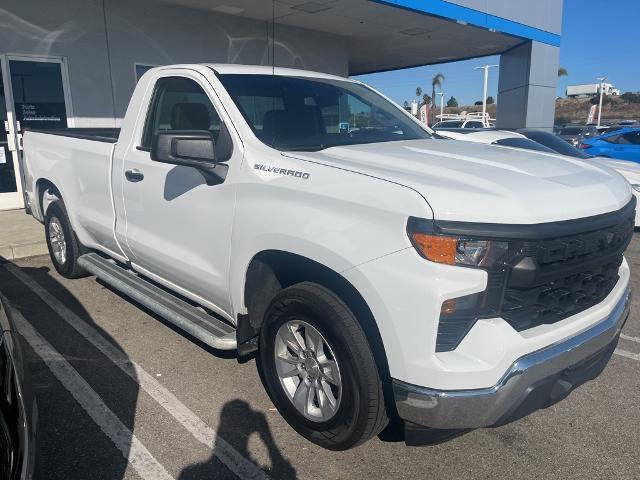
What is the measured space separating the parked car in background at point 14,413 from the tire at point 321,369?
1.21 m

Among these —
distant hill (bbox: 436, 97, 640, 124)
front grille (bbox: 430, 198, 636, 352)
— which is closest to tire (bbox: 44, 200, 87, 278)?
front grille (bbox: 430, 198, 636, 352)

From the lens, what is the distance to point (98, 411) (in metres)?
3.21

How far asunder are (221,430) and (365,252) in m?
1.42

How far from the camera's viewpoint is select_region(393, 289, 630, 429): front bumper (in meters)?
2.22

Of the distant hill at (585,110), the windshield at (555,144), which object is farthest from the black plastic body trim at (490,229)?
the distant hill at (585,110)

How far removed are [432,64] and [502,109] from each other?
14.6ft

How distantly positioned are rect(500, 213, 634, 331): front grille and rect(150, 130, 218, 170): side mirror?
5.66ft

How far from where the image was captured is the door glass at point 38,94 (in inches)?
374

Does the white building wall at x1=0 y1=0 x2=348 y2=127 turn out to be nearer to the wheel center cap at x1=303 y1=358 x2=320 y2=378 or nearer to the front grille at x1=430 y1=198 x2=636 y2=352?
the wheel center cap at x1=303 y1=358 x2=320 y2=378

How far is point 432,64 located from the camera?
21.4 metres

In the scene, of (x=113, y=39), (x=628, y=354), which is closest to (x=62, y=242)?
(x=628, y=354)

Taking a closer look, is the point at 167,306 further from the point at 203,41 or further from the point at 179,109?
the point at 203,41

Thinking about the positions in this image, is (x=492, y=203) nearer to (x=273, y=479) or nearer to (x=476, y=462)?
(x=476, y=462)

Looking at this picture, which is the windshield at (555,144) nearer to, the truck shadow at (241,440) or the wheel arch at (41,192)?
the truck shadow at (241,440)
